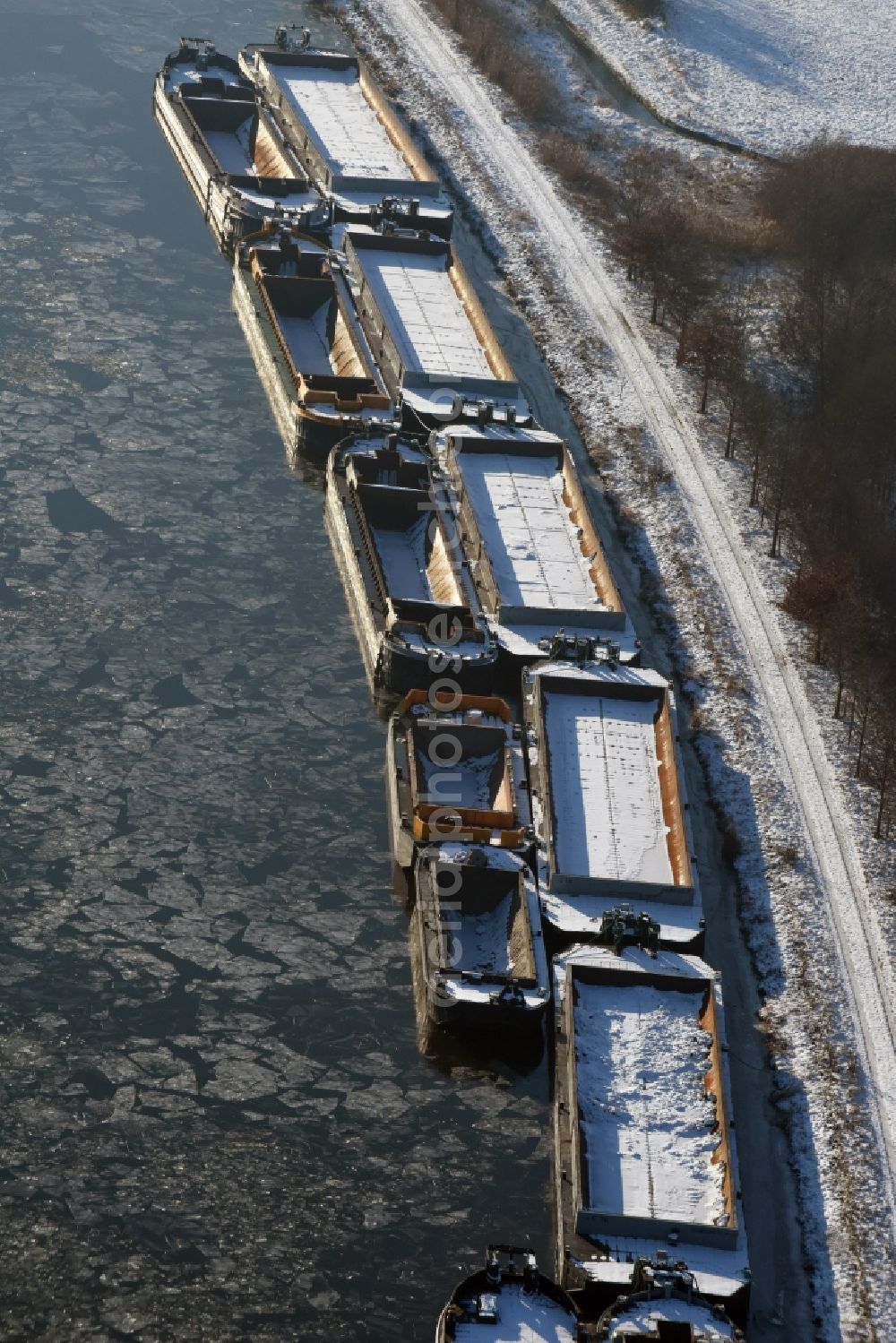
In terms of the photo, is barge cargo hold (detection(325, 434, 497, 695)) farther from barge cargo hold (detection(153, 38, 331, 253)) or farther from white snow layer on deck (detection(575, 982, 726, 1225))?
barge cargo hold (detection(153, 38, 331, 253))

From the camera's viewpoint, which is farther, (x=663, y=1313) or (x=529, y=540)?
(x=529, y=540)

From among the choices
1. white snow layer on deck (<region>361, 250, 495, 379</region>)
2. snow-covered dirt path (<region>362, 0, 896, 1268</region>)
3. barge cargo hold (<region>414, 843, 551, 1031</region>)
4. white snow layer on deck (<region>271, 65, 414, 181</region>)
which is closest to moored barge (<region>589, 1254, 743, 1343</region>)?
snow-covered dirt path (<region>362, 0, 896, 1268</region>)

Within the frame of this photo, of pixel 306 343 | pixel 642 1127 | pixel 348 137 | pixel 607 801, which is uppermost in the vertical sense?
pixel 348 137

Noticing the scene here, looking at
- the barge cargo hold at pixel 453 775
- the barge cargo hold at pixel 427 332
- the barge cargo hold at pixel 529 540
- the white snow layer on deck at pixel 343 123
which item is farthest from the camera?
the white snow layer on deck at pixel 343 123

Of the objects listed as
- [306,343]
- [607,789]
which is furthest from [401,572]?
[306,343]

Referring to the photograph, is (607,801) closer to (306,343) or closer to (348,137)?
(306,343)

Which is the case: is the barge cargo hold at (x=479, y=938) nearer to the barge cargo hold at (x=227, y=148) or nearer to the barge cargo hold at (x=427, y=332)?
the barge cargo hold at (x=427, y=332)

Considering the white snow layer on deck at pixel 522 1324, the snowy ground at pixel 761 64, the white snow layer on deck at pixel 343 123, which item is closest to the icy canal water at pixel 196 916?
the white snow layer on deck at pixel 522 1324
